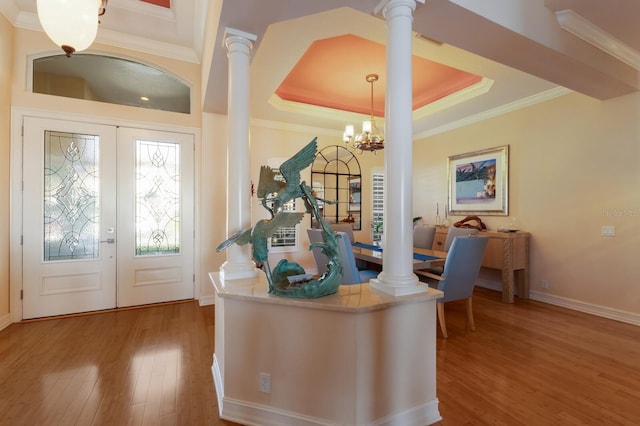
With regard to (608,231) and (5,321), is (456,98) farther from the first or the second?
(5,321)

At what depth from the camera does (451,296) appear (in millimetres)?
2834

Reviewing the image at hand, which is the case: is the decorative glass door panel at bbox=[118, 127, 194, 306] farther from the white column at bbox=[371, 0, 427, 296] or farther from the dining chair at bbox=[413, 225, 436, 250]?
the dining chair at bbox=[413, 225, 436, 250]

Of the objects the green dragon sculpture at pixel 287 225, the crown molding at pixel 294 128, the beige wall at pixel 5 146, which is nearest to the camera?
the green dragon sculpture at pixel 287 225

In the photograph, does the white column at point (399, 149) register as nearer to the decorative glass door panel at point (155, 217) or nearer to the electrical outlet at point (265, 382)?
the electrical outlet at point (265, 382)

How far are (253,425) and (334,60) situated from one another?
368 centimetres

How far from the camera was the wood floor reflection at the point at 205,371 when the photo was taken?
1.78m

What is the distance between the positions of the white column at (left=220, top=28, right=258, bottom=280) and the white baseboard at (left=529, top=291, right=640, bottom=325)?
411cm

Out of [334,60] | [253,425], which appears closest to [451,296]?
[253,425]

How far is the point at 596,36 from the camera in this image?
260cm

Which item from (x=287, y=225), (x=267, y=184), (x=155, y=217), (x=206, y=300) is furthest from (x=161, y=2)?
(x=206, y=300)

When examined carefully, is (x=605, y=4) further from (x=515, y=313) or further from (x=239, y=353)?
(x=239, y=353)

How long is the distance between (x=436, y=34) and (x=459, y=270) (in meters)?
2.11

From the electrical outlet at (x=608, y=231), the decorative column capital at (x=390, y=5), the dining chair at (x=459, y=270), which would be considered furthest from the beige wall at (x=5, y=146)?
the electrical outlet at (x=608, y=231)

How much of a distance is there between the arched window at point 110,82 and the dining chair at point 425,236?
154 inches
